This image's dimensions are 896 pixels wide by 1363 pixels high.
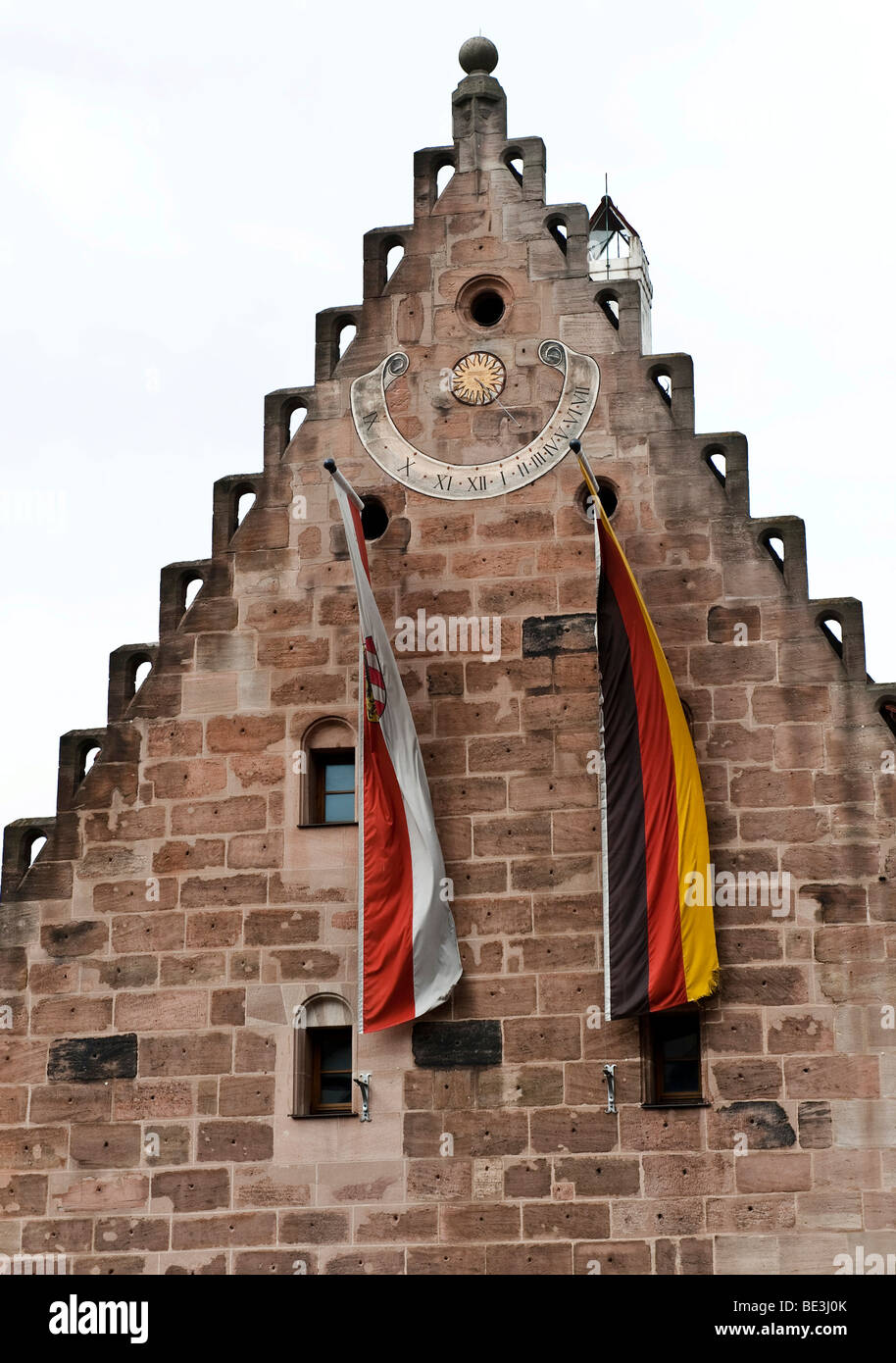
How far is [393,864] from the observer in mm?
24938

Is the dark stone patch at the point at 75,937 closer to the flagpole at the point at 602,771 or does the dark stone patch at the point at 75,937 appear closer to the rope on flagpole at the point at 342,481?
the rope on flagpole at the point at 342,481

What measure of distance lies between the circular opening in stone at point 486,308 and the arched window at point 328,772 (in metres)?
4.25

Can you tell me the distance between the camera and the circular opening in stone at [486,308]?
Result: 1056 inches

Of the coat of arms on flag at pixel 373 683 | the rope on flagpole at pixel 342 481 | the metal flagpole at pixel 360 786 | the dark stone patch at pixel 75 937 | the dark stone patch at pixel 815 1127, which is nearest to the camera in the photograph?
the dark stone patch at pixel 815 1127

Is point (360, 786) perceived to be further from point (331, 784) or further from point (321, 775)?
point (321, 775)

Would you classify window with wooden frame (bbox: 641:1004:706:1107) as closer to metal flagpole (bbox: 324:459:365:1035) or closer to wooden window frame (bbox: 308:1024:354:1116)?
metal flagpole (bbox: 324:459:365:1035)

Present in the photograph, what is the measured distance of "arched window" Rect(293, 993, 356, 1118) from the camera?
2500 centimetres

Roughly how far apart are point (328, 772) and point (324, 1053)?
8.73 feet

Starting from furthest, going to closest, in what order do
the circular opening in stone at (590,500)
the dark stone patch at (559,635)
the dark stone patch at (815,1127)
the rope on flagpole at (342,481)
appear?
1. the circular opening in stone at (590,500)
2. the dark stone patch at (559,635)
3. the rope on flagpole at (342,481)
4. the dark stone patch at (815,1127)

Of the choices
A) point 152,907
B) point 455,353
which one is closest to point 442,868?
point 152,907

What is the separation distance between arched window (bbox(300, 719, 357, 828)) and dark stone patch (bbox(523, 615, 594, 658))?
1.89 meters

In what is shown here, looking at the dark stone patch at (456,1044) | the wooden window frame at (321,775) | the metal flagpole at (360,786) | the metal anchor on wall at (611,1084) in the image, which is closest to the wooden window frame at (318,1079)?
the metal flagpole at (360,786)
